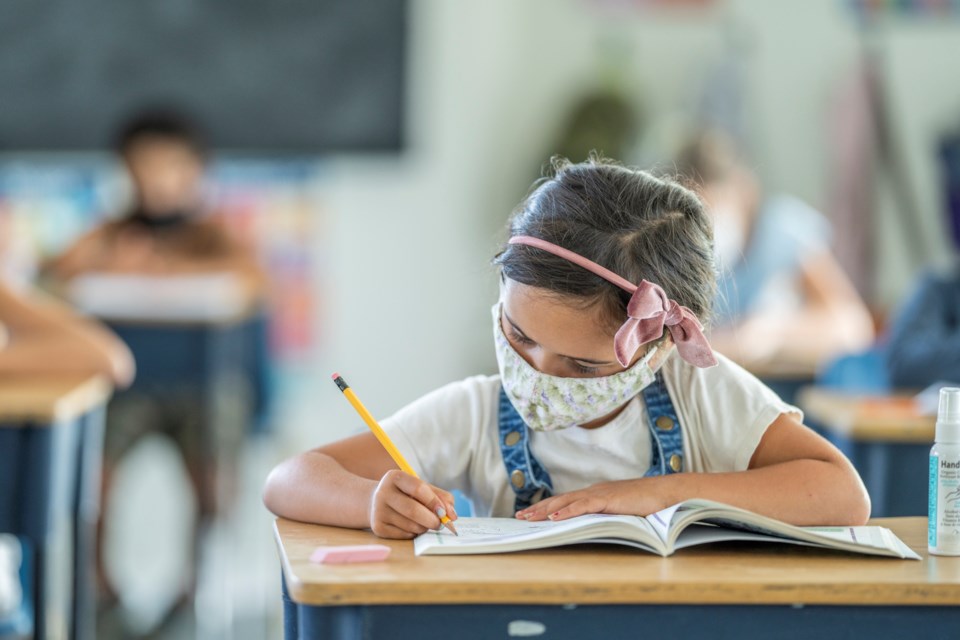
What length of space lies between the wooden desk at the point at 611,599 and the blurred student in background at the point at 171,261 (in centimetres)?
275

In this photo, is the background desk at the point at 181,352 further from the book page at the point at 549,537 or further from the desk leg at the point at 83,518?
the book page at the point at 549,537

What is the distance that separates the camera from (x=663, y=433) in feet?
5.22

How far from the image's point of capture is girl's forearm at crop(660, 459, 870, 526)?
143cm

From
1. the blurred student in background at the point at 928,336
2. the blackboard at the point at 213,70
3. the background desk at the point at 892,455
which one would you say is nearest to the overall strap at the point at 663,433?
the background desk at the point at 892,455

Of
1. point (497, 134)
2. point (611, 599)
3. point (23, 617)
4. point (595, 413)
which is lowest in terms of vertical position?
point (23, 617)

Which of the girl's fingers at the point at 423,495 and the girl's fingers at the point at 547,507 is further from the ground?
the girl's fingers at the point at 423,495

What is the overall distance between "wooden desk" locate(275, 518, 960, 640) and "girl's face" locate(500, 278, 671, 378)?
0.87 feet

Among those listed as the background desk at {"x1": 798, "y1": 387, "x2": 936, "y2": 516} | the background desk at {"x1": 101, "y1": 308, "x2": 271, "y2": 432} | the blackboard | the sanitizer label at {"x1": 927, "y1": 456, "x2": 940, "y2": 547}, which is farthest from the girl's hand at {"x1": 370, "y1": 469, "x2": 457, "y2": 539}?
the blackboard

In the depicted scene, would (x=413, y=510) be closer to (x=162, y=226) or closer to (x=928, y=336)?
(x=928, y=336)

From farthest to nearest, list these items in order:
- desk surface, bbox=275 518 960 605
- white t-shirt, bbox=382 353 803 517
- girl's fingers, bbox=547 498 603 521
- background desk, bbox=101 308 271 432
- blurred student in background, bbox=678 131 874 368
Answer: blurred student in background, bbox=678 131 874 368
background desk, bbox=101 308 271 432
white t-shirt, bbox=382 353 803 517
girl's fingers, bbox=547 498 603 521
desk surface, bbox=275 518 960 605

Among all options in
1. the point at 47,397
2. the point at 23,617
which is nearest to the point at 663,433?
the point at 47,397

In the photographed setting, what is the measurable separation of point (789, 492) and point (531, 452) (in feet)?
1.00

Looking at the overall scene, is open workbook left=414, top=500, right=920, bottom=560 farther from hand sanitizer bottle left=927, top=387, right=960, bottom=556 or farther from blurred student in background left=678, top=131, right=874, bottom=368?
blurred student in background left=678, top=131, right=874, bottom=368

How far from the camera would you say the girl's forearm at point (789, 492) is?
1.43m
